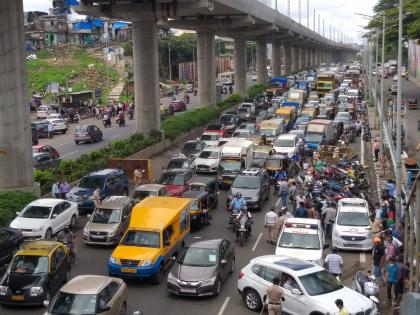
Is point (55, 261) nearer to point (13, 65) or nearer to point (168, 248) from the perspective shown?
point (168, 248)

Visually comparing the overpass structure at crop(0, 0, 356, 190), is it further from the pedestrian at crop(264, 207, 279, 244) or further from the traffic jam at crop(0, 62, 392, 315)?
the pedestrian at crop(264, 207, 279, 244)

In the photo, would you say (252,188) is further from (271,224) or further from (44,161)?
(44,161)

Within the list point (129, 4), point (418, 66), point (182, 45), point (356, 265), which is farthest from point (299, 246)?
point (182, 45)

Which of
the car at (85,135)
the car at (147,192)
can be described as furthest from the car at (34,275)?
the car at (85,135)

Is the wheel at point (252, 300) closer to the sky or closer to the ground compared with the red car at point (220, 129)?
closer to the ground

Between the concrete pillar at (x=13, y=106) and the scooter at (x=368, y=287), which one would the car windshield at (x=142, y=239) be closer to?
the scooter at (x=368, y=287)

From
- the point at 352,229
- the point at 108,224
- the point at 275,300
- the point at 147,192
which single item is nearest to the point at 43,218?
the point at 108,224
